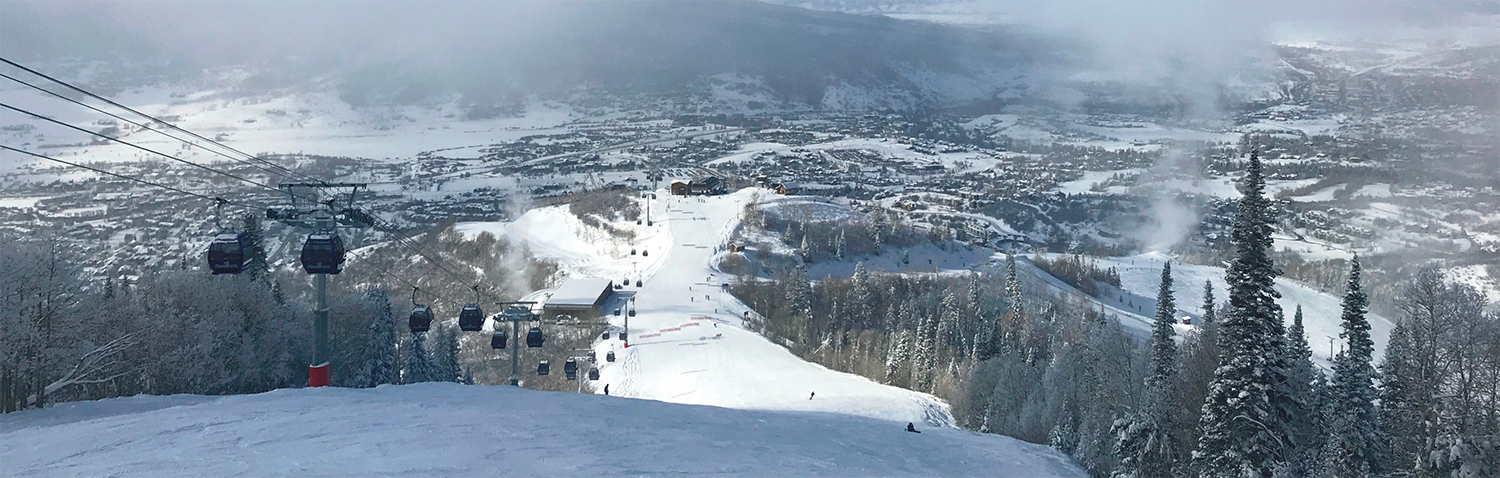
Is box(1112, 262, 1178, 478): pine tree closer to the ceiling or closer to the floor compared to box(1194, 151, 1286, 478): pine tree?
closer to the floor

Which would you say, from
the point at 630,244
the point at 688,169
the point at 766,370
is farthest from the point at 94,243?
the point at 688,169

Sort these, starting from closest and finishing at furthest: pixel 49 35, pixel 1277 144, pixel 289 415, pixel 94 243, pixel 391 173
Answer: pixel 289 415, pixel 94 243, pixel 391 173, pixel 1277 144, pixel 49 35

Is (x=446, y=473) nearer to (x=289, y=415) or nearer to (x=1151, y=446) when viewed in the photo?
(x=289, y=415)

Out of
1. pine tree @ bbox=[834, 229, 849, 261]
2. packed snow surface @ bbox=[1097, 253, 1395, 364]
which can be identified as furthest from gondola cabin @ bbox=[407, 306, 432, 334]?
packed snow surface @ bbox=[1097, 253, 1395, 364]

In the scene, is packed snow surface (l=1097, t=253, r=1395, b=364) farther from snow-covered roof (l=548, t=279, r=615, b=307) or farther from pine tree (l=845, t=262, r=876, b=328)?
snow-covered roof (l=548, t=279, r=615, b=307)

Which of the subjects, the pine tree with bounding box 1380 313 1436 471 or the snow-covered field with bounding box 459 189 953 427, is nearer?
the pine tree with bounding box 1380 313 1436 471

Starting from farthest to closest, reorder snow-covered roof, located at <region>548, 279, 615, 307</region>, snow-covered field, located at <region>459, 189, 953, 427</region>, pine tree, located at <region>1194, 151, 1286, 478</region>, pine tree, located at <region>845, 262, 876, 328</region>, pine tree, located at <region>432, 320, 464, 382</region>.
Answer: pine tree, located at <region>845, 262, 876, 328</region> → snow-covered roof, located at <region>548, 279, 615, 307</region> → snow-covered field, located at <region>459, 189, 953, 427</region> → pine tree, located at <region>432, 320, 464, 382</region> → pine tree, located at <region>1194, 151, 1286, 478</region>

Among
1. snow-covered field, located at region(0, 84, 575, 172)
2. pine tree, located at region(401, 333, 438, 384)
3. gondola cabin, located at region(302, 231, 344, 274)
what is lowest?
pine tree, located at region(401, 333, 438, 384)
